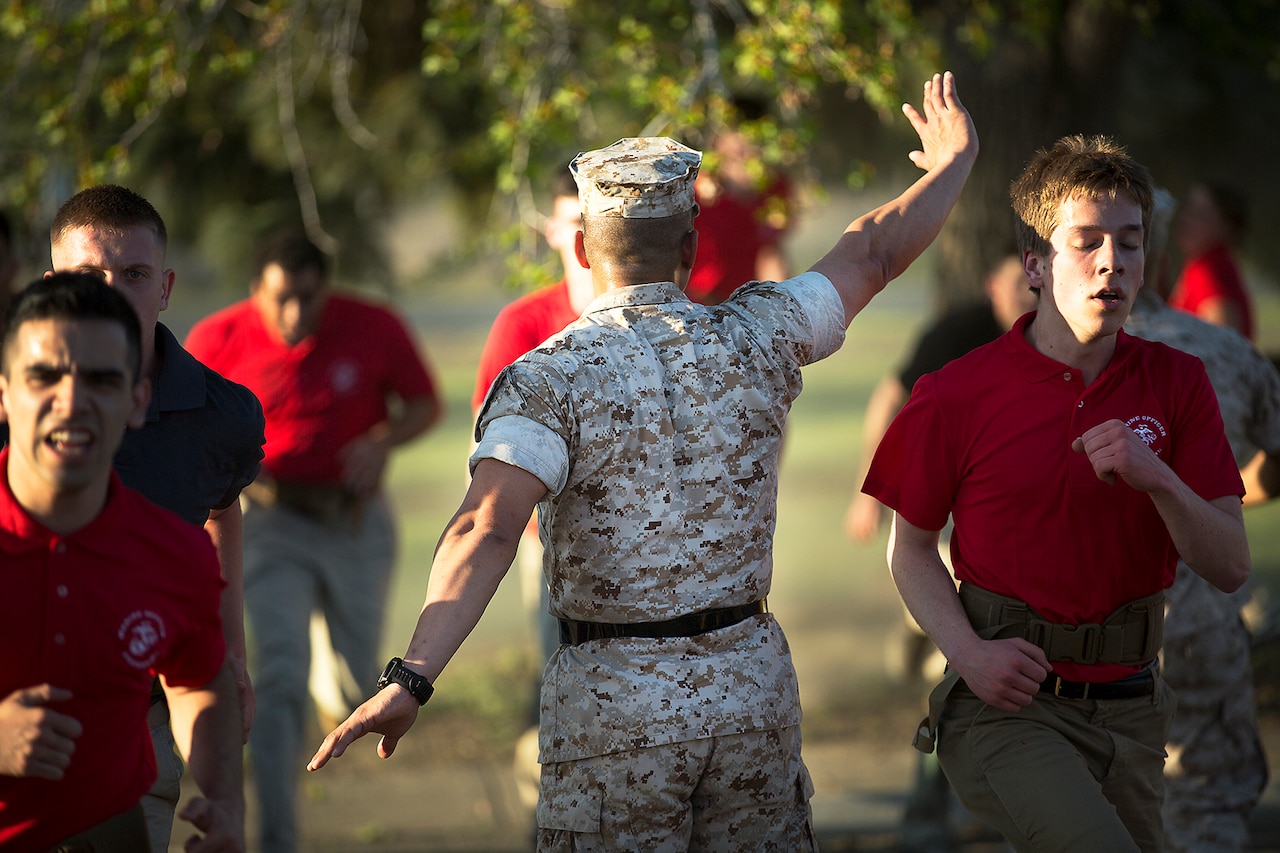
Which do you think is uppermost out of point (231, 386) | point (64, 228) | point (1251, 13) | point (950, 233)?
point (1251, 13)

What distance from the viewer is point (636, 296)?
2.84 metres

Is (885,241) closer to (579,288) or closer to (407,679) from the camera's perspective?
(407,679)

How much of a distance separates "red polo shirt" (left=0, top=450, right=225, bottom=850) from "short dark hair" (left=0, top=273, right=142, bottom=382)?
10.0 inches

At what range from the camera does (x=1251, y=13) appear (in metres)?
7.00

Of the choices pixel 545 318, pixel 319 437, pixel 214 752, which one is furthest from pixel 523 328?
pixel 214 752

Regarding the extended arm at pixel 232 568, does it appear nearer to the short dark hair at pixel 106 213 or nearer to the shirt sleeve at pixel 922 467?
the short dark hair at pixel 106 213

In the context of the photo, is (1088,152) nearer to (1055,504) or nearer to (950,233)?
(1055,504)

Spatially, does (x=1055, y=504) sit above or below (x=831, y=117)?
below

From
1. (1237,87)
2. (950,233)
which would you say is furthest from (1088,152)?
(1237,87)

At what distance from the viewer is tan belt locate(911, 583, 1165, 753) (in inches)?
119

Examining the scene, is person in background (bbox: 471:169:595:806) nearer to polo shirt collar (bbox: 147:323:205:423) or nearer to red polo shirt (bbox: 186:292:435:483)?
red polo shirt (bbox: 186:292:435:483)

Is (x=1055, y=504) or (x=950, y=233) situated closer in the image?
(x=1055, y=504)

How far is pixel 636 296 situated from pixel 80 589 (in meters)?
1.23

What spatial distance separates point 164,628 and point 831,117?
848 cm
